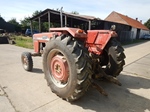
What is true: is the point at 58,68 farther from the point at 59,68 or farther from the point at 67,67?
the point at 67,67

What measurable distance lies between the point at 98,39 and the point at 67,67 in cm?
143

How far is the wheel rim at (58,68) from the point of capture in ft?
8.98

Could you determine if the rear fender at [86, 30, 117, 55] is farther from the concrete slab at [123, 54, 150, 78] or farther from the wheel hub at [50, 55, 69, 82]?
the concrete slab at [123, 54, 150, 78]

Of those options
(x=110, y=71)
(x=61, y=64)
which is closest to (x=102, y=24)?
(x=110, y=71)

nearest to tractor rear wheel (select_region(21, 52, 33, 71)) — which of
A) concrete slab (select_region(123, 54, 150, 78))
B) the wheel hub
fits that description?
the wheel hub

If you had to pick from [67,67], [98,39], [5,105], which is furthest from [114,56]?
[5,105]

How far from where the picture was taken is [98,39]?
3.71 meters

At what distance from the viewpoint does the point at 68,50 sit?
7.94 feet

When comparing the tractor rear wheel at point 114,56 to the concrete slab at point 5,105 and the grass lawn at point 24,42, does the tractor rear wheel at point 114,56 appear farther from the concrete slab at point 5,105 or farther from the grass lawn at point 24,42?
the grass lawn at point 24,42

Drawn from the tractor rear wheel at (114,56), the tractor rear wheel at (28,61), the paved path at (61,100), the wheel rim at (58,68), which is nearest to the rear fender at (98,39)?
the tractor rear wheel at (114,56)

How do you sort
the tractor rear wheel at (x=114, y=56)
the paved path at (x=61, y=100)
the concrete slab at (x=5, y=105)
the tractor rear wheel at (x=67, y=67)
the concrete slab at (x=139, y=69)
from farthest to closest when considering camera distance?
the concrete slab at (x=139, y=69)
the tractor rear wheel at (x=114, y=56)
the paved path at (x=61, y=100)
the concrete slab at (x=5, y=105)
the tractor rear wheel at (x=67, y=67)

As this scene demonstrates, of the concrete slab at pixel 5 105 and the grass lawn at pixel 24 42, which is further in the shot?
the grass lawn at pixel 24 42

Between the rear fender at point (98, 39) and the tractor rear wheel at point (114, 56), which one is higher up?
the rear fender at point (98, 39)

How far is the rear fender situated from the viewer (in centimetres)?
353
